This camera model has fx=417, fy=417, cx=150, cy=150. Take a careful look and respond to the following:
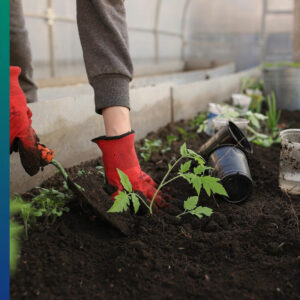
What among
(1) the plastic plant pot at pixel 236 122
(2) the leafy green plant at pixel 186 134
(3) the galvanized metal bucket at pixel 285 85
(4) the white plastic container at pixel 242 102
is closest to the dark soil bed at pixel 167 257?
(1) the plastic plant pot at pixel 236 122

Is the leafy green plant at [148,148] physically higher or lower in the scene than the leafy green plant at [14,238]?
lower

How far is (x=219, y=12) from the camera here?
9.64 metres

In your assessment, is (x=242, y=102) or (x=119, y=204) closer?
(x=119, y=204)

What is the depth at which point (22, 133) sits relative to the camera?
1391 mm

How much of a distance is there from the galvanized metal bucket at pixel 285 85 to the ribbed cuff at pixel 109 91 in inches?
121

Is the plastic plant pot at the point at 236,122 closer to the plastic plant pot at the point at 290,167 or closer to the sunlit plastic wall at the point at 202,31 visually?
the plastic plant pot at the point at 290,167

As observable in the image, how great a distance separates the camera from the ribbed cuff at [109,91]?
1.58 meters

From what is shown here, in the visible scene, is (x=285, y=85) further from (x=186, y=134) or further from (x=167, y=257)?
(x=167, y=257)

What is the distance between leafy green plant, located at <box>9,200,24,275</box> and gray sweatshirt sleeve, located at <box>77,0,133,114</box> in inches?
19.9

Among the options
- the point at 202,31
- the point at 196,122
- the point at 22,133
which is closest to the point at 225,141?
the point at 22,133

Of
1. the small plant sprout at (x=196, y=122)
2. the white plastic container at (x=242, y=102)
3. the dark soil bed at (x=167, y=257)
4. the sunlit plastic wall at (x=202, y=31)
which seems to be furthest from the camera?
the sunlit plastic wall at (x=202, y=31)

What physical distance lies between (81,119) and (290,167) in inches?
42.9

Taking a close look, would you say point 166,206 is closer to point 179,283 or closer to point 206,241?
point 206,241

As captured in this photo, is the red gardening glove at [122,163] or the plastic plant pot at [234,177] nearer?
the red gardening glove at [122,163]
